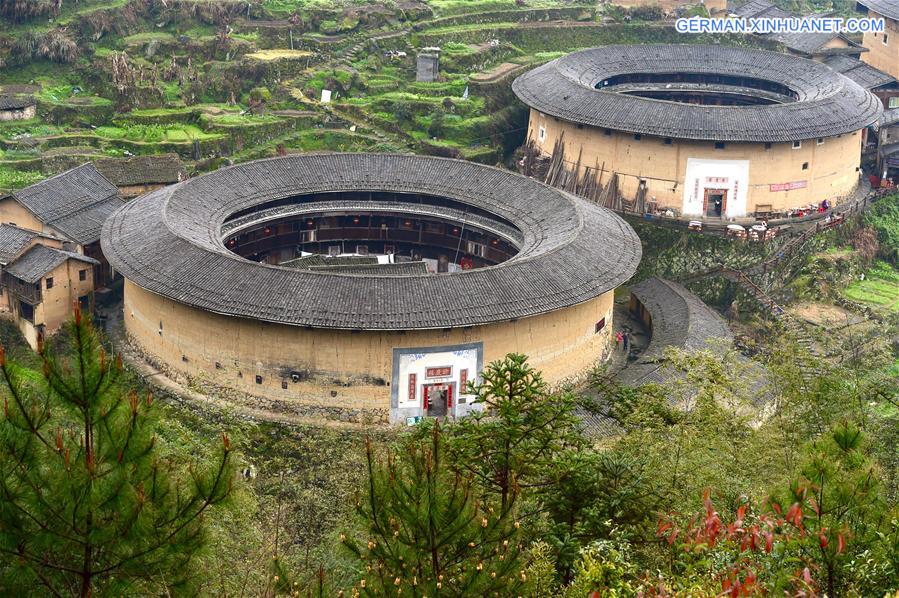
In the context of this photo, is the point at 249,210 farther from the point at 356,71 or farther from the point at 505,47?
the point at 505,47

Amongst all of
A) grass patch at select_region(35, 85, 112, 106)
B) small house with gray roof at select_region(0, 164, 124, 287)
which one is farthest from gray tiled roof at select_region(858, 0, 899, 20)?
small house with gray roof at select_region(0, 164, 124, 287)

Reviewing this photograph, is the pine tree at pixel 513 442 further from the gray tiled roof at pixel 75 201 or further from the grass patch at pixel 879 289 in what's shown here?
the grass patch at pixel 879 289

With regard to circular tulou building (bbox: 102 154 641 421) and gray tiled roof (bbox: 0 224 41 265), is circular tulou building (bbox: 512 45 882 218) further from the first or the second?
gray tiled roof (bbox: 0 224 41 265)

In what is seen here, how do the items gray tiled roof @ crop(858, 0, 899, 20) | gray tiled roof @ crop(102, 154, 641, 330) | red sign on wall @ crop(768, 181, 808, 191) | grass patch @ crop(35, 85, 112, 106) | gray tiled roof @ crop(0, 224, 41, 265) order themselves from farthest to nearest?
gray tiled roof @ crop(858, 0, 899, 20) < grass patch @ crop(35, 85, 112, 106) < red sign on wall @ crop(768, 181, 808, 191) < gray tiled roof @ crop(0, 224, 41, 265) < gray tiled roof @ crop(102, 154, 641, 330)

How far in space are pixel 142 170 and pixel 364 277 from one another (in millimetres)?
17919

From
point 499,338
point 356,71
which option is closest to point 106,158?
point 356,71

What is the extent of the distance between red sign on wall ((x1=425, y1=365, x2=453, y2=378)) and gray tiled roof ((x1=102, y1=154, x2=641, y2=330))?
6.80 feet

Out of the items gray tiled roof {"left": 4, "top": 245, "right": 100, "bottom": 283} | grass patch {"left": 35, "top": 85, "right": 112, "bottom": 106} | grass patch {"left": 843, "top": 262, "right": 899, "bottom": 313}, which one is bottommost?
grass patch {"left": 843, "top": 262, "right": 899, "bottom": 313}

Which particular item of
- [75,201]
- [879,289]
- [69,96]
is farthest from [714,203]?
[69,96]

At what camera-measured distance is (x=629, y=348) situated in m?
51.1

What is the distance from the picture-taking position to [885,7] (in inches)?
2923

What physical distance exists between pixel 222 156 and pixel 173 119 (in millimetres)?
3900

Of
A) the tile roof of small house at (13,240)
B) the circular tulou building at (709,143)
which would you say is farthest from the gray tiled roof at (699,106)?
the tile roof of small house at (13,240)

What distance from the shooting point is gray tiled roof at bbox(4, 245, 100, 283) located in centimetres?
4716
